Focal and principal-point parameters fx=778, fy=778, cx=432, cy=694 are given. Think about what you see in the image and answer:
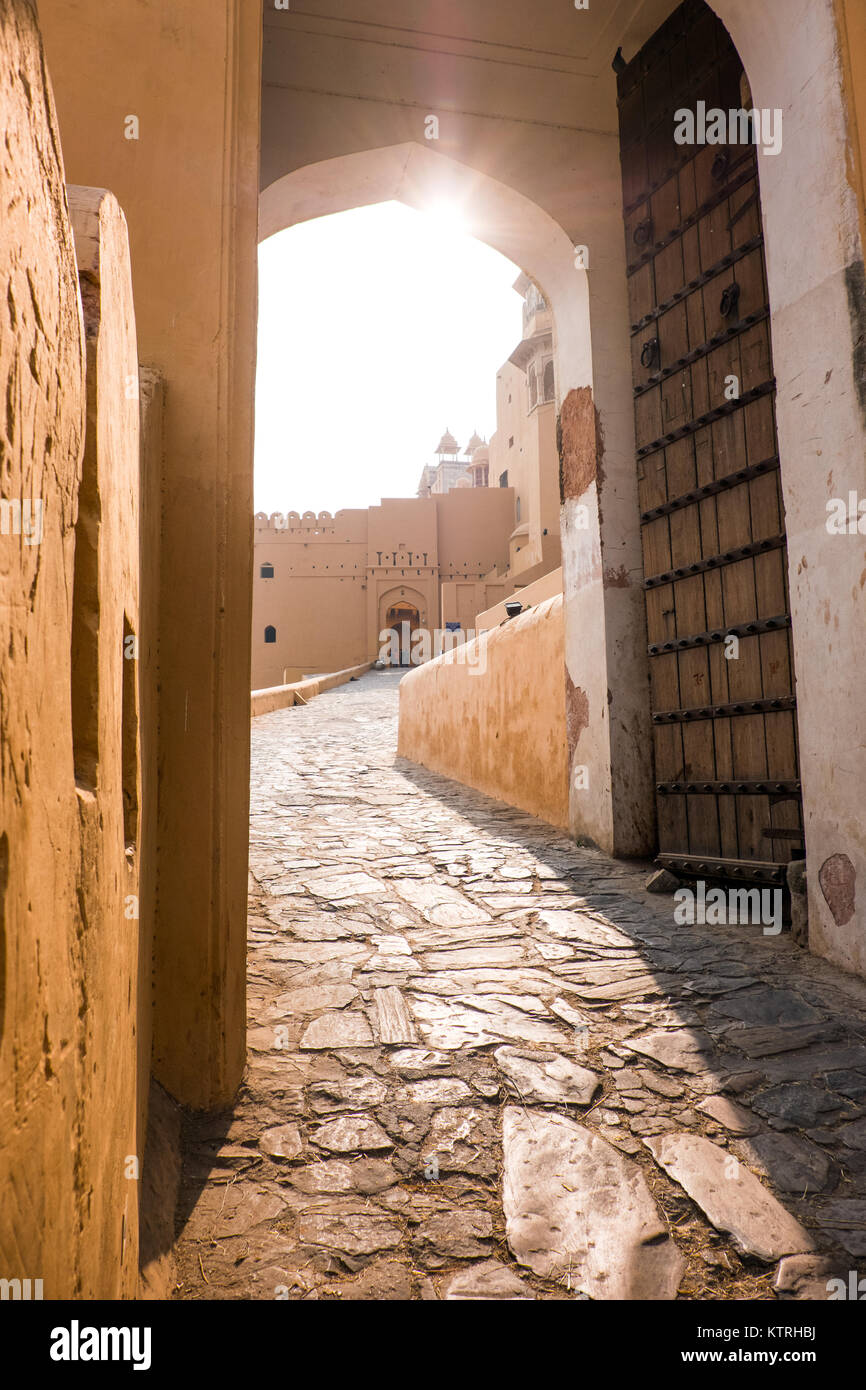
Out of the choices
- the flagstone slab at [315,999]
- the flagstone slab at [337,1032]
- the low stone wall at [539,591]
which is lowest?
the flagstone slab at [337,1032]

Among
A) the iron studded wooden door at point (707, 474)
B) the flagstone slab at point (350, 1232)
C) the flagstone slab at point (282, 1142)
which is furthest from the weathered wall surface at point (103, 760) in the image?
the iron studded wooden door at point (707, 474)

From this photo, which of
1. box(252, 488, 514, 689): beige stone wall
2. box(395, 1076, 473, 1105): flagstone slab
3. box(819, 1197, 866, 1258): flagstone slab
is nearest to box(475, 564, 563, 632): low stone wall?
box(395, 1076, 473, 1105): flagstone slab

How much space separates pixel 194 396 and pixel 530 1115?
85.3 inches

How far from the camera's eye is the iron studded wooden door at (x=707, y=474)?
11.9 feet

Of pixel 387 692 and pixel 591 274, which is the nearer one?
pixel 591 274

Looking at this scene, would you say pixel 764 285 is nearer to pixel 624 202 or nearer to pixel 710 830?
pixel 624 202

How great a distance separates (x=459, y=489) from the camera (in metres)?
33.7

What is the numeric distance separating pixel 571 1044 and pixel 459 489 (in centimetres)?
3292

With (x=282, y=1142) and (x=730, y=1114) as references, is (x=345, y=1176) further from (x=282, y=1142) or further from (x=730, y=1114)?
(x=730, y=1114)

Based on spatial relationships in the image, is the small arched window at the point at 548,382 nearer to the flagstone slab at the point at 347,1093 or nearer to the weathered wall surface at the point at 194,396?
the weathered wall surface at the point at 194,396

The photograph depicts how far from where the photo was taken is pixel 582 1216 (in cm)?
162

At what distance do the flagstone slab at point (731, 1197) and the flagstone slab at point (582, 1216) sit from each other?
0.10m

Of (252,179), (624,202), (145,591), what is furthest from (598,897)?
(624,202)
